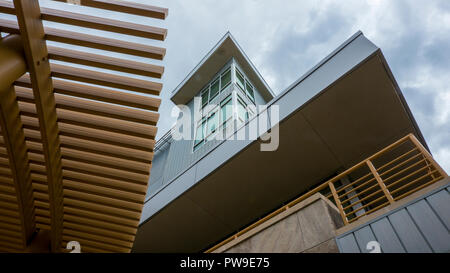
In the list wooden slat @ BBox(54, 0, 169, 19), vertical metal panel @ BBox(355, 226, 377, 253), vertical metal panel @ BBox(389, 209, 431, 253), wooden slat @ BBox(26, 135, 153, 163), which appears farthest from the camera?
wooden slat @ BBox(26, 135, 153, 163)

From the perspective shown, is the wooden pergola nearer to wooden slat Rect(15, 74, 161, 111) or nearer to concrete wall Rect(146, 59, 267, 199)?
wooden slat Rect(15, 74, 161, 111)

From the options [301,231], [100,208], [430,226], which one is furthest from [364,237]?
[100,208]

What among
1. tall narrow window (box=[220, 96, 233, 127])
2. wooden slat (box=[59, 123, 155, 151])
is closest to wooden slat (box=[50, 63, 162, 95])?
wooden slat (box=[59, 123, 155, 151])

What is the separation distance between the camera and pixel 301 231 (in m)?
5.60

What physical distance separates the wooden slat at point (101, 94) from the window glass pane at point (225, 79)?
10.3 metres

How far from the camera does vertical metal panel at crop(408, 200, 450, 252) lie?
3801 mm

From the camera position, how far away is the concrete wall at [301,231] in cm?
520

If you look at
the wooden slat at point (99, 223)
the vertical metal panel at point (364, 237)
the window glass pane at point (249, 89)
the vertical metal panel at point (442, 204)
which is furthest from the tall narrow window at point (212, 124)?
the vertical metal panel at point (442, 204)

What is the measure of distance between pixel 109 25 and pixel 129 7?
0.37 metres

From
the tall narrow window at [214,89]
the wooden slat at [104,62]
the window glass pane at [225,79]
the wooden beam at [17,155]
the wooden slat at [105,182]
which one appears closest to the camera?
the wooden slat at [104,62]

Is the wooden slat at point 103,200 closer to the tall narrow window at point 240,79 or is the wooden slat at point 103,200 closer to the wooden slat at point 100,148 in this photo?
the wooden slat at point 100,148

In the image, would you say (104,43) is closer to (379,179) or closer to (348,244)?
(348,244)

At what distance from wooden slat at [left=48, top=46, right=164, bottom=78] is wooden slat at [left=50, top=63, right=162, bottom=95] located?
212 millimetres
